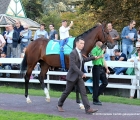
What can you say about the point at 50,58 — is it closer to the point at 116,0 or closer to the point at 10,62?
the point at 10,62

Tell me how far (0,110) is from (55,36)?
294 inches

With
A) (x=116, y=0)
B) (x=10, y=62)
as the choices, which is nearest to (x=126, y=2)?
(x=116, y=0)

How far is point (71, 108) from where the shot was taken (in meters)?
10.7

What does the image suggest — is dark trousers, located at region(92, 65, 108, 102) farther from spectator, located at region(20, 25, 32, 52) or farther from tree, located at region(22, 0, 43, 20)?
tree, located at region(22, 0, 43, 20)

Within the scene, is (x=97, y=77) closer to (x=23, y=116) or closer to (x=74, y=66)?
(x=74, y=66)

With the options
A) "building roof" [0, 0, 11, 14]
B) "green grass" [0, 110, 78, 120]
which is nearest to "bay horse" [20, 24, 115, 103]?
"green grass" [0, 110, 78, 120]

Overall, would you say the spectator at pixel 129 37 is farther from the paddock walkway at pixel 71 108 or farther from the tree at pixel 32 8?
the tree at pixel 32 8

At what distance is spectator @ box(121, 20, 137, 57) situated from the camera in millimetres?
15186

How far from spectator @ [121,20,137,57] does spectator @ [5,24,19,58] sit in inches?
199

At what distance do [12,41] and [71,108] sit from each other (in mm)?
7417

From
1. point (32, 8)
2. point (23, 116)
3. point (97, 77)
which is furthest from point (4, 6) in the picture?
point (23, 116)

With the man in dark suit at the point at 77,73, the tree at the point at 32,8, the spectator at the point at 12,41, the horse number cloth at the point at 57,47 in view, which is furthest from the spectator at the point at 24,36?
the tree at the point at 32,8

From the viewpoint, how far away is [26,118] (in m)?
8.89

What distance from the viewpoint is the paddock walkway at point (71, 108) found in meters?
9.41
